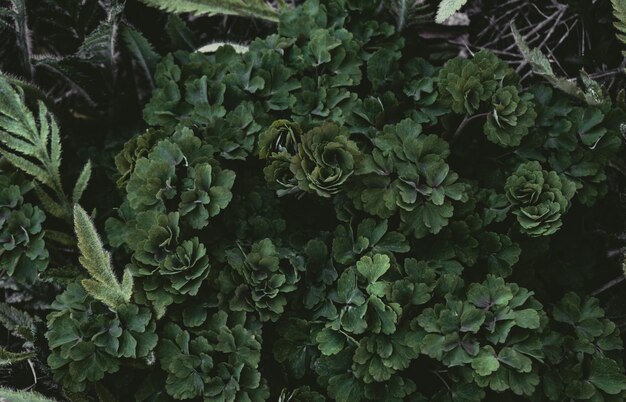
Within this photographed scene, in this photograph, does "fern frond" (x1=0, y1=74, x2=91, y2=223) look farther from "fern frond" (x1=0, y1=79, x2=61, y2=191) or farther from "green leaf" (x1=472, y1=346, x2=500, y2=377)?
"green leaf" (x1=472, y1=346, x2=500, y2=377)

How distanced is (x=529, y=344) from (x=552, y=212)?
0.32 m

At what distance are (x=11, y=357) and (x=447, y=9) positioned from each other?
1464 millimetres

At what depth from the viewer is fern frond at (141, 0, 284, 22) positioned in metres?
2.02

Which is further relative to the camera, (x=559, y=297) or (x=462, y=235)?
(x=559, y=297)

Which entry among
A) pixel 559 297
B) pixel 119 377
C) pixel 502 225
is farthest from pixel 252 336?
pixel 559 297

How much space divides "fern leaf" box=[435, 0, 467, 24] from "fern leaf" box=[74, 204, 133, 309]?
1058 millimetres

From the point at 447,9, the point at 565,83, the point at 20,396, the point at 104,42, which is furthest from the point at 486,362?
the point at 104,42

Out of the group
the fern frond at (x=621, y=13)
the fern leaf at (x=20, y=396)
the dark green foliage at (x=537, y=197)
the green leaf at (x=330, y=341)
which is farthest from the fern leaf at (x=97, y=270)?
the fern frond at (x=621, y=13)

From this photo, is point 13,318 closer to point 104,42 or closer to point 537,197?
point 104,42

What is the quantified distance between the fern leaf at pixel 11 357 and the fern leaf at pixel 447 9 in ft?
4.56

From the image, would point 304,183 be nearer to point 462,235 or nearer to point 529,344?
point 462,235

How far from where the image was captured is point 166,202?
1.60m

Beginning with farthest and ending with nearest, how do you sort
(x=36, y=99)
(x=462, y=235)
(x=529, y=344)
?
(x=36, y=99)
(x=462, y=235)
(x=529, y=344)

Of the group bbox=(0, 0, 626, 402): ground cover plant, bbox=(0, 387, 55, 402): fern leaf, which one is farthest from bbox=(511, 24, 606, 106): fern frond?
bbox=(0, 387, 55, 402): fern leaf
